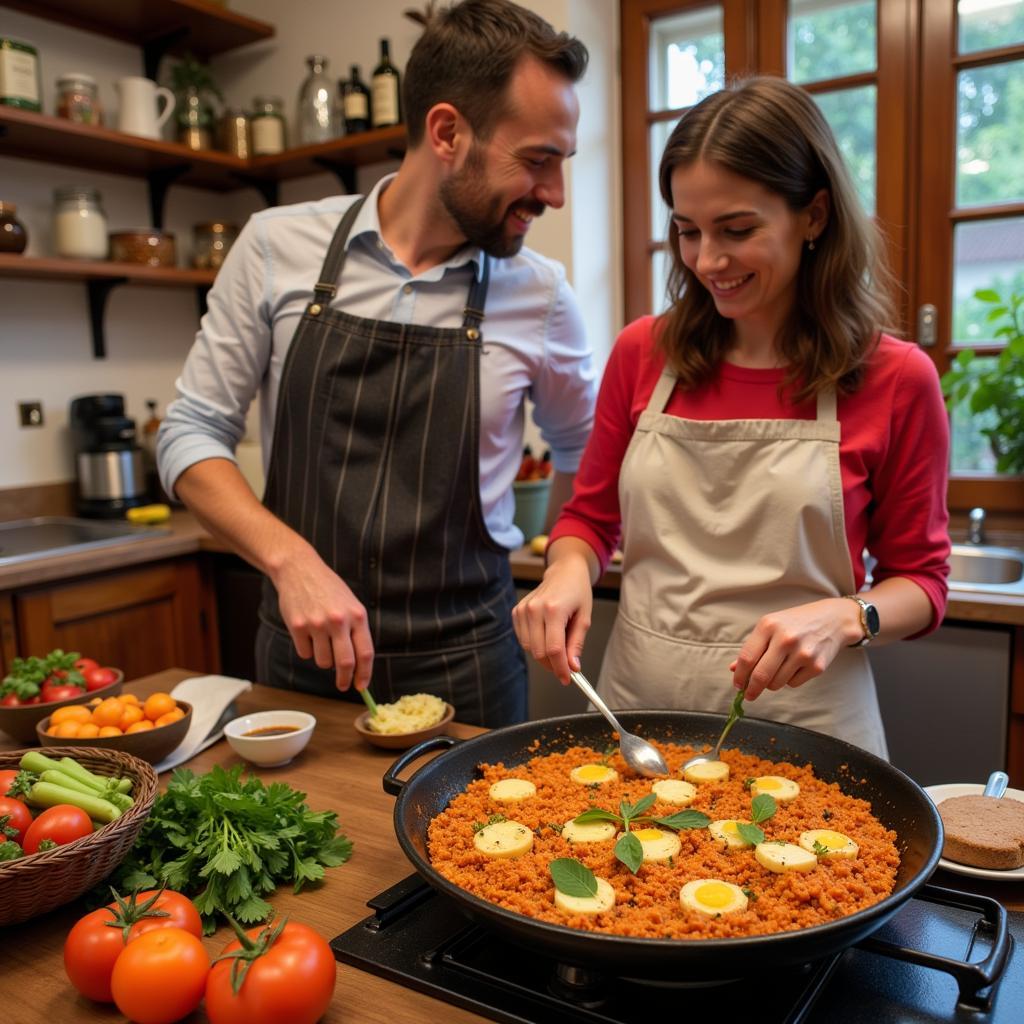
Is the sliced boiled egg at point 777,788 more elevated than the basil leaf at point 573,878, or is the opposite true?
the basil leaf at point 573,878

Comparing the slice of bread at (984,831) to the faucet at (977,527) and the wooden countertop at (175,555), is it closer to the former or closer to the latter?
the wooden countertop at (175,555)

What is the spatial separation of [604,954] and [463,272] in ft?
4.35

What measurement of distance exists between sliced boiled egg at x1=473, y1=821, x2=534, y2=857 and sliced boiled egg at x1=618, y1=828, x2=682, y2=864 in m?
0.10

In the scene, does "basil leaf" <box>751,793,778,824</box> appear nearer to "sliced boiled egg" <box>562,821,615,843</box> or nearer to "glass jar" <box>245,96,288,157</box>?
"sliced boiled egg" <box>562,821,615,843</box>

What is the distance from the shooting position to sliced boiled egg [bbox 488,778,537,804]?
1128mm

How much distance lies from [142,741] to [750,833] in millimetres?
784

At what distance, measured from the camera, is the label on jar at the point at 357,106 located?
3217mm

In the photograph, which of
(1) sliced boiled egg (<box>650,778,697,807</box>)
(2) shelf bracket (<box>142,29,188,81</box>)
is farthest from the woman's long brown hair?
(2) shelf bracket (<box>142,29,188,81</box>)

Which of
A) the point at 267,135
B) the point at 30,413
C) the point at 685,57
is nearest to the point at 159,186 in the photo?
the point at 267,135

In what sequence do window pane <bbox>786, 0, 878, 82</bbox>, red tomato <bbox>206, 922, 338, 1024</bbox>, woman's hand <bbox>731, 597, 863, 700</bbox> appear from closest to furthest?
red tomato <bbox>206, 922, 338, 1024</bbox>, woman's hand <bbox>731, 597, 863, 700</bbox>, window pane <bbox>786, 0, 878, 82</bbox>

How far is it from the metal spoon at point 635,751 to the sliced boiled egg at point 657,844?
144 mm

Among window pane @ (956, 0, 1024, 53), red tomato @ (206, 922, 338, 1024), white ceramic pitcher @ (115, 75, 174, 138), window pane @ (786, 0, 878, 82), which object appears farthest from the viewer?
white ceramic pitcher @ (115, 75, 174, 138)

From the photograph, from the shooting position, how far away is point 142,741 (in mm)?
1300

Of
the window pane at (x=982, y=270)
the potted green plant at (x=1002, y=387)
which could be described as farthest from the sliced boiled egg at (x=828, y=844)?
the window pane at (x=982, y=270)
